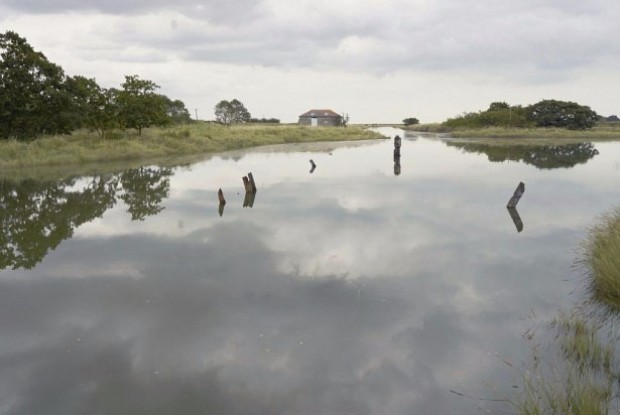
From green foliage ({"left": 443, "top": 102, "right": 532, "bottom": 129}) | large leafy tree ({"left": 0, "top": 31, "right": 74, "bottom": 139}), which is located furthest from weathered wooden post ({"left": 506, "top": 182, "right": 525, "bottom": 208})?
green foliage ({"left": 443, "top": 102, "right": 532, "bottom": 129})

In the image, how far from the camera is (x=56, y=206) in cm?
1681

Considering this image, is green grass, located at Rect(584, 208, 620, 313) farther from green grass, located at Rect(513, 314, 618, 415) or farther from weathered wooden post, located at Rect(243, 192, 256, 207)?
weathered wooden post, located at Rect(243, 192, 256, 207)

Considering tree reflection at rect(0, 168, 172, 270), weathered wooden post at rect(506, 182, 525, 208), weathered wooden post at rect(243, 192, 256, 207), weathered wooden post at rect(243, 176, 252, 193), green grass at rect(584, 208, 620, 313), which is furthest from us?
weathered wooden post at rect(243, 176, 252, 193)

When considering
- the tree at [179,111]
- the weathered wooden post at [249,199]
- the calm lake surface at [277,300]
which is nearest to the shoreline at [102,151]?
the calm lake surface at [277,300]

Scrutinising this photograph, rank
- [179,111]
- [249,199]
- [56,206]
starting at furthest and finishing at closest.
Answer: [179,111], [249,199], [56,206]

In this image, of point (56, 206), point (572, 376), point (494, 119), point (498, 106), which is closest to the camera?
point (572, 376)

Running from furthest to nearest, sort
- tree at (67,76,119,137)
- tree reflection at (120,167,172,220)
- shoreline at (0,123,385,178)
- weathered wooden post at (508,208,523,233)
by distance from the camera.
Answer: tree at (67,76,119,137), shoreline at (0,123,385,178), tree reflection at (120,167,172,220), weathered wooden post at (508,208,523,233)

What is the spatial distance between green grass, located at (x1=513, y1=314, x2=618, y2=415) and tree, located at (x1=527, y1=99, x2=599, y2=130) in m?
82.0

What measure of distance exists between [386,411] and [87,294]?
20.0ft

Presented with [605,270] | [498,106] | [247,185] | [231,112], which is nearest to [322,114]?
[231,112]

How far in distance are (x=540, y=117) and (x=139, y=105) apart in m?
70.3

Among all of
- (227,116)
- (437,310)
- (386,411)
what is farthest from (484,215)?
(227,116)

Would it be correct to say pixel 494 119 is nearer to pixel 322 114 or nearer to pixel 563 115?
pixel 563 115

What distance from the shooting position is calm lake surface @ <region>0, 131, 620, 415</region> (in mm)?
5613
